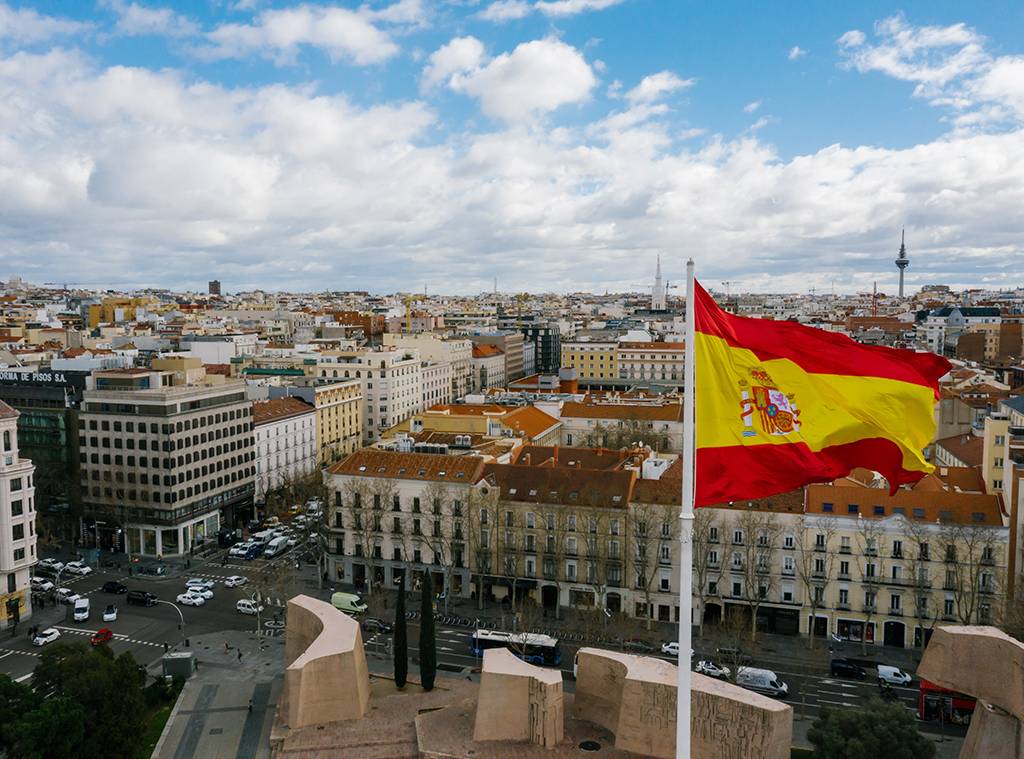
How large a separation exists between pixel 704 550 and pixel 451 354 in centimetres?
9100

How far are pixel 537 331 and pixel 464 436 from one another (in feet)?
378

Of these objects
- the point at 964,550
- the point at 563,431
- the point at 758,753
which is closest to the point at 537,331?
the point at 563,431

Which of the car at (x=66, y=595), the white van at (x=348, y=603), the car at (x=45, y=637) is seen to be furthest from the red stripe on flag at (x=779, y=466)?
the car at (x=66, y=595)

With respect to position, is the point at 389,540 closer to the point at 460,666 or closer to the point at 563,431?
the point at 460,666

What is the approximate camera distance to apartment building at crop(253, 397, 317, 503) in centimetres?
8644

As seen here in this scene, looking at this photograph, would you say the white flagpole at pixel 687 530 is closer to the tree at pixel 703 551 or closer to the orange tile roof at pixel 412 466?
the tree at pixel 703 551

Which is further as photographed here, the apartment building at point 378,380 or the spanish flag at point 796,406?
the apartment building at point 378,380

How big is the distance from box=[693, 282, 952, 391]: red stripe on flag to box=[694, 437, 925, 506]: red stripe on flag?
133cm

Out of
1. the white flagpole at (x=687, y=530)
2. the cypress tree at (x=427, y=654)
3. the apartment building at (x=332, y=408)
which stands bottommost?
the cypress tree at (x=427, y=654)

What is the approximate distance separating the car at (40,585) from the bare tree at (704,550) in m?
43.9

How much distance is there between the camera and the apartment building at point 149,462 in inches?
2837

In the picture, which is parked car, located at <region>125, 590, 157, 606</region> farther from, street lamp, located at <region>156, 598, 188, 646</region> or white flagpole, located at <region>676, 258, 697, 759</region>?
white flagpole, located at <region>676, 258, 697, 759</region>

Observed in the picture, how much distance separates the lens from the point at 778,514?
5391 cm

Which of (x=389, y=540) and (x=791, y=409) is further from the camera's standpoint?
(x=389, y=540)
